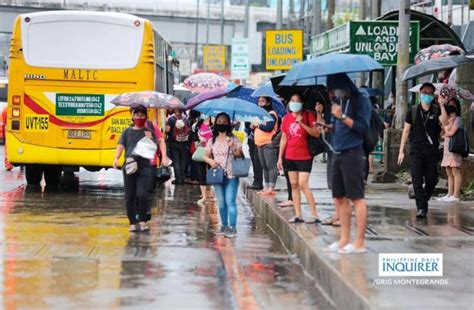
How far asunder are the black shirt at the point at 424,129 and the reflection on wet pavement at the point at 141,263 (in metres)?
2.35

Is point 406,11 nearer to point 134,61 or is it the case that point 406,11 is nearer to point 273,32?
point 134,61

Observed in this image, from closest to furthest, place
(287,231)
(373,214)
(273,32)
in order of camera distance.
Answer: (287,231)
(373,214)
(273,32)

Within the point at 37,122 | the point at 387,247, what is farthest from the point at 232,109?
the point at 37,122

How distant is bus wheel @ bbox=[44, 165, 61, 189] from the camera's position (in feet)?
68.5

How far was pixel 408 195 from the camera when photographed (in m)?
17.1

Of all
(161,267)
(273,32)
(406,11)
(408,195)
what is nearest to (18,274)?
(161,267)

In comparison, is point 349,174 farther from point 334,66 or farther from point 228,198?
point 228,198

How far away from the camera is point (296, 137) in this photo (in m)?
13.0

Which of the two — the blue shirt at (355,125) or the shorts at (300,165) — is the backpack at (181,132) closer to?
the shorts at (300,165)

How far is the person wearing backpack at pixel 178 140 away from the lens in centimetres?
2234

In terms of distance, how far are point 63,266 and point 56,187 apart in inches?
411

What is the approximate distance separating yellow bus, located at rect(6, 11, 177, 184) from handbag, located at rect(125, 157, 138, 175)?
217 inches

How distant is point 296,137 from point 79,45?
7135 mm

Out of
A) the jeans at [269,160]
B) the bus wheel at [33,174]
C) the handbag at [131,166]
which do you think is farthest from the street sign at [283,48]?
the handbag at [131,166]
